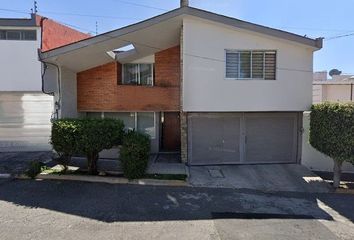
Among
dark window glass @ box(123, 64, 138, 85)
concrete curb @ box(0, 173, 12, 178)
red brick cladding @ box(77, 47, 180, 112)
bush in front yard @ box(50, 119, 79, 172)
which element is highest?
dark window glass @ box(123, 64, 138, 85)

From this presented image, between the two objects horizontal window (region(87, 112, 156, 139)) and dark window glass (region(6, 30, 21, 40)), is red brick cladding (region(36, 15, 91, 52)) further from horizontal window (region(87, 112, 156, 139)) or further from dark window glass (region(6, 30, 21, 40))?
horizontal window (region(87, 112, 156, 139))

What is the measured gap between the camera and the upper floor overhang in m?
10.4

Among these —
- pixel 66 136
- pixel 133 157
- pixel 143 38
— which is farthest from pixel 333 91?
pixel 66 136

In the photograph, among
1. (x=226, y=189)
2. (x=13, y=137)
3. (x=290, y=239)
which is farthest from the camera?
(x=13, y=137)

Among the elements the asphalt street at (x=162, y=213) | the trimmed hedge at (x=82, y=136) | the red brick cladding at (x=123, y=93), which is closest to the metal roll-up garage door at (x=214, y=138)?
the red brick cladding at (x=123, y=93)

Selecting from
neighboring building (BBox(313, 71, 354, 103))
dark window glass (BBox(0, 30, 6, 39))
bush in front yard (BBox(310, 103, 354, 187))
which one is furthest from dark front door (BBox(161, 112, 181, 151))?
neighboring building (BBox(313, 71, 354, 103))

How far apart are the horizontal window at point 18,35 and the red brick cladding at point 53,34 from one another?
443 millimetres

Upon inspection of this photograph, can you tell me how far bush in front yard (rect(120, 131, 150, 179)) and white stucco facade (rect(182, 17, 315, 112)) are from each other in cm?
245

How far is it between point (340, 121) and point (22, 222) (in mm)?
8802

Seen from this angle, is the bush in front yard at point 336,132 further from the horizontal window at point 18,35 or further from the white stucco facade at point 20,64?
the horizontal window at point 18,35

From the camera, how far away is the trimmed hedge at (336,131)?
923 cm

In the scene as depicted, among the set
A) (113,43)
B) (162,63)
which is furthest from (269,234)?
(162,63)

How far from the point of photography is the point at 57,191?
8367 mm

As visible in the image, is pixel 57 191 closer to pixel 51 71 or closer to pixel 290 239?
pixel 51 71
